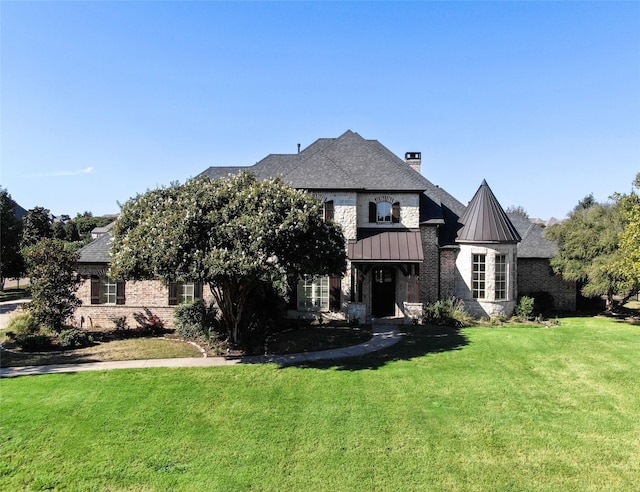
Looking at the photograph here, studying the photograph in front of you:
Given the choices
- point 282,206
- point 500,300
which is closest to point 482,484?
point 282,206

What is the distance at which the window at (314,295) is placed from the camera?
20.4 m

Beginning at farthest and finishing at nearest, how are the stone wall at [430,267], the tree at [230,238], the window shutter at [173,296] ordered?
the stone wall at [430,267]
the window shutter at [173,296]
the tree at [230,238]

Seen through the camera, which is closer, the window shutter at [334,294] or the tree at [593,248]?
the window shutter at [334,294]

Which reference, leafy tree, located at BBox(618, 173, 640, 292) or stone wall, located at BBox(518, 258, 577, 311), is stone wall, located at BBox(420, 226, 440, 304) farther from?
leafy tree, located at BBox(618, 173, 640, 292)

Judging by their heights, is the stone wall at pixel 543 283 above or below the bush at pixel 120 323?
above

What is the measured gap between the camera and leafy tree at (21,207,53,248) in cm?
4596

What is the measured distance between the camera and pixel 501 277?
20.9 m

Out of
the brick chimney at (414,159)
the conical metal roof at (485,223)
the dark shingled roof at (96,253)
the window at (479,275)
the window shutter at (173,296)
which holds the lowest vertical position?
the window shutter at (173,296)

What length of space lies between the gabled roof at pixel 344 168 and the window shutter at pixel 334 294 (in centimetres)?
472

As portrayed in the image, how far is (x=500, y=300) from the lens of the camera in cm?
2084

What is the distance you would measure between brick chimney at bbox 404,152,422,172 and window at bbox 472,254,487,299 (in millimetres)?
8246

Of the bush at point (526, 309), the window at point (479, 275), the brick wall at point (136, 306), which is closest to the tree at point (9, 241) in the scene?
the brick wall at point (136, 306)

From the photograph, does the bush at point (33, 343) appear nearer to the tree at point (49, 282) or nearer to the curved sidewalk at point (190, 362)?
the tree at point (49, 282)

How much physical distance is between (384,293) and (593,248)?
1113 centimetres
